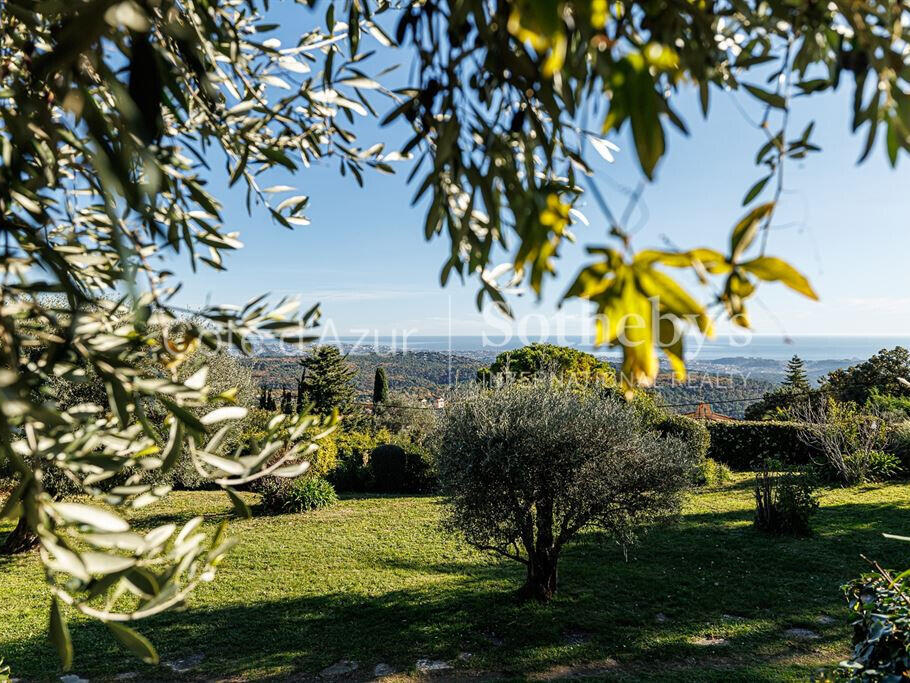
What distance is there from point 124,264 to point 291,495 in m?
13.2

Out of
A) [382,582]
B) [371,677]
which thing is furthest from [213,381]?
[371,677]

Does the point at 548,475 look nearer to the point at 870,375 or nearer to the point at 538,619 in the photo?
the point at 538,619

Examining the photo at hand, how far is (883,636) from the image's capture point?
2676mm

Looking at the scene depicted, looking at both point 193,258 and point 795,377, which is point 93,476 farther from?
point 795,377

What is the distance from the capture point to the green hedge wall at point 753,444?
17.2 meters

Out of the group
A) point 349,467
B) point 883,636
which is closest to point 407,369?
point 349,467

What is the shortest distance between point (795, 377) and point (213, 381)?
120 feet

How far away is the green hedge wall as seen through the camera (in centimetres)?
1725

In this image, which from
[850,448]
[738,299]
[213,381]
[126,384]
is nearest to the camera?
[738,299]

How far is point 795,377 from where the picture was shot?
119ft

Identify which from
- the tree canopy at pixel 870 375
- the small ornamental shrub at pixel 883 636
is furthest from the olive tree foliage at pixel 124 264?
the tree canopy at pixel 870 375

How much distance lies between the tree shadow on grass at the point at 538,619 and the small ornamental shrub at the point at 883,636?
277 cm

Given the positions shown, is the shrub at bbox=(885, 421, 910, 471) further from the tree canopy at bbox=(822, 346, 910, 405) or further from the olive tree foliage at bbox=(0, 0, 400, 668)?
the olive tree foliage at bbox=(0, 0, 400, 668)

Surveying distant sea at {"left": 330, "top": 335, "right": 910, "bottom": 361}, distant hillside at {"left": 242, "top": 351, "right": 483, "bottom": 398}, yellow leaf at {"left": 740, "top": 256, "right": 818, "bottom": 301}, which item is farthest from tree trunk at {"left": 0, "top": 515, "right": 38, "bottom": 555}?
distant hillside at {"left": 242, "top": 351, "right": 483, "bottom": 398}
